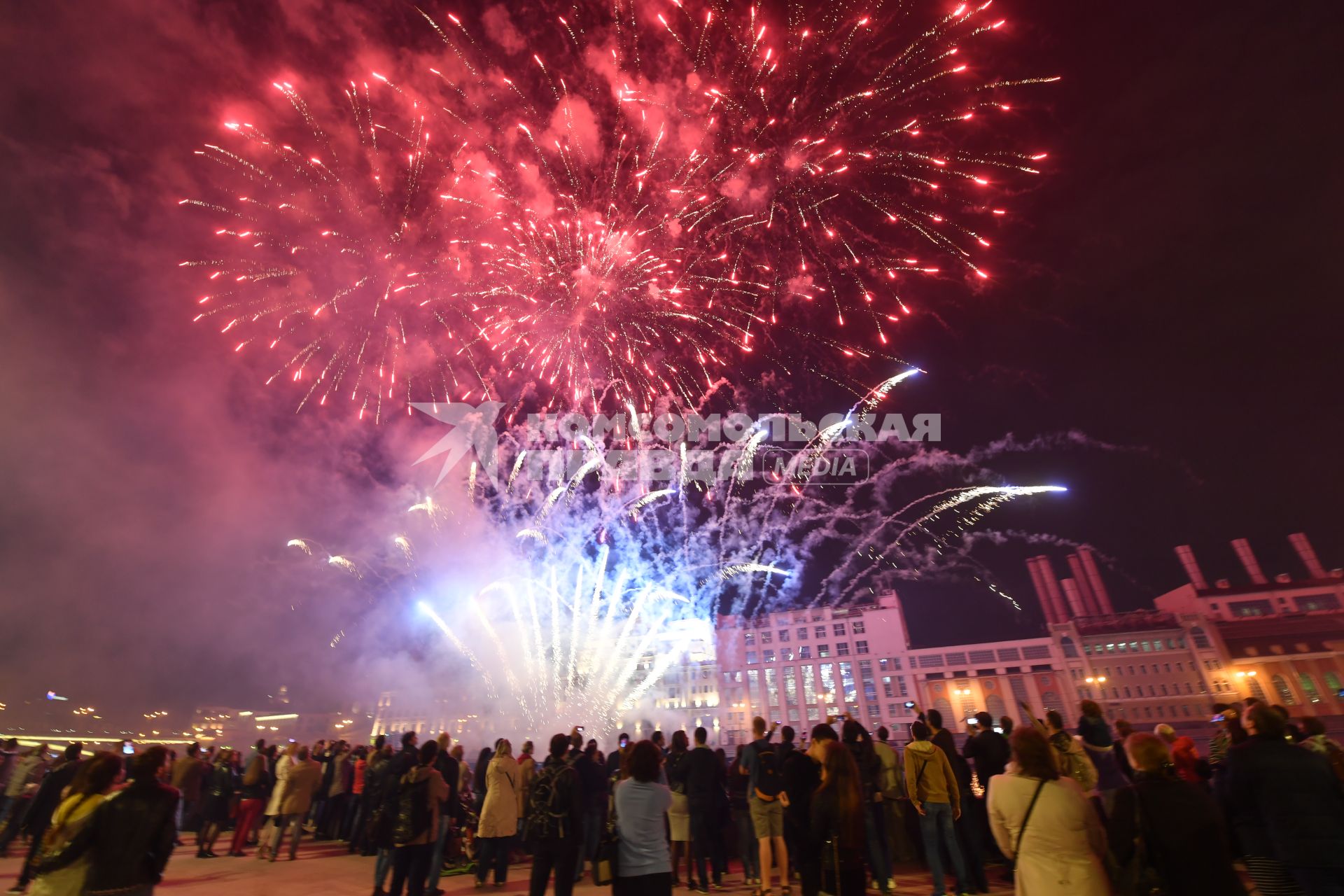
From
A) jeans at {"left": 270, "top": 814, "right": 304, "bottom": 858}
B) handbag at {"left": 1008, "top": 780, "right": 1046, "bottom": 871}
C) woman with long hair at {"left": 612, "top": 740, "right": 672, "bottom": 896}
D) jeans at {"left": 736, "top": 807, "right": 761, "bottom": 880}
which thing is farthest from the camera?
jeans at {"left": 270, "top": 814, "right": 304, "bottom": 858}

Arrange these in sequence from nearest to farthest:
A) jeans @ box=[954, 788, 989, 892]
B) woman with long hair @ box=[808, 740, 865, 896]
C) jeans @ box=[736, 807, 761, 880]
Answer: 1. woman with long hair @ box=[808, 740, 865, 896]
2. jeans @ box=[954, 788, 989, 892]
3. jeans @ box=[736, 807, 761, 880]

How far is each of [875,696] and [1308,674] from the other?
4294 centimetres

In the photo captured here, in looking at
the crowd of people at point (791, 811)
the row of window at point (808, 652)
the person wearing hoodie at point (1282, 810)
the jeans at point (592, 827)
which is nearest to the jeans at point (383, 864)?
the crowd of people at point (791, 811)

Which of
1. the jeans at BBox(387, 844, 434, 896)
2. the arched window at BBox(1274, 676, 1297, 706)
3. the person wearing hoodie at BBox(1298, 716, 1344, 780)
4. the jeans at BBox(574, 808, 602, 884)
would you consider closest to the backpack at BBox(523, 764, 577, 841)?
the jeans at BBox(387, 844, 434, 896)

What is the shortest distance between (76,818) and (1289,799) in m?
8.63

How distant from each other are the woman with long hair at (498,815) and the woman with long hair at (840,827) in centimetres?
407

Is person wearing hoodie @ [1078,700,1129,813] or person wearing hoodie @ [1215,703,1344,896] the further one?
person wearing hoodie @ [1078,700,1129,813]

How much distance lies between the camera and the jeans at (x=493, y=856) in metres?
7.49

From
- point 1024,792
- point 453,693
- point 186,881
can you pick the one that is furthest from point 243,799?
point 453,693

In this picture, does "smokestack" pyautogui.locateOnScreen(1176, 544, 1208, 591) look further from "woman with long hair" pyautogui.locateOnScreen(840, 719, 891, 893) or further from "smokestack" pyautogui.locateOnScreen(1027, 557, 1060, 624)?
"woman with long hair" pyautogui.locateOnScreen(840, 719, 891, 893)

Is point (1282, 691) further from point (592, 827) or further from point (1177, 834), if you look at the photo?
point (1177, 834)

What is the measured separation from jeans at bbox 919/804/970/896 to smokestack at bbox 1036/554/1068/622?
298 ft

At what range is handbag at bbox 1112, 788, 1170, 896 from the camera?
356cm

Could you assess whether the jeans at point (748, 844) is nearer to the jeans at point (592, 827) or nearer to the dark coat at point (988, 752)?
the jeans at point (592, 827)
